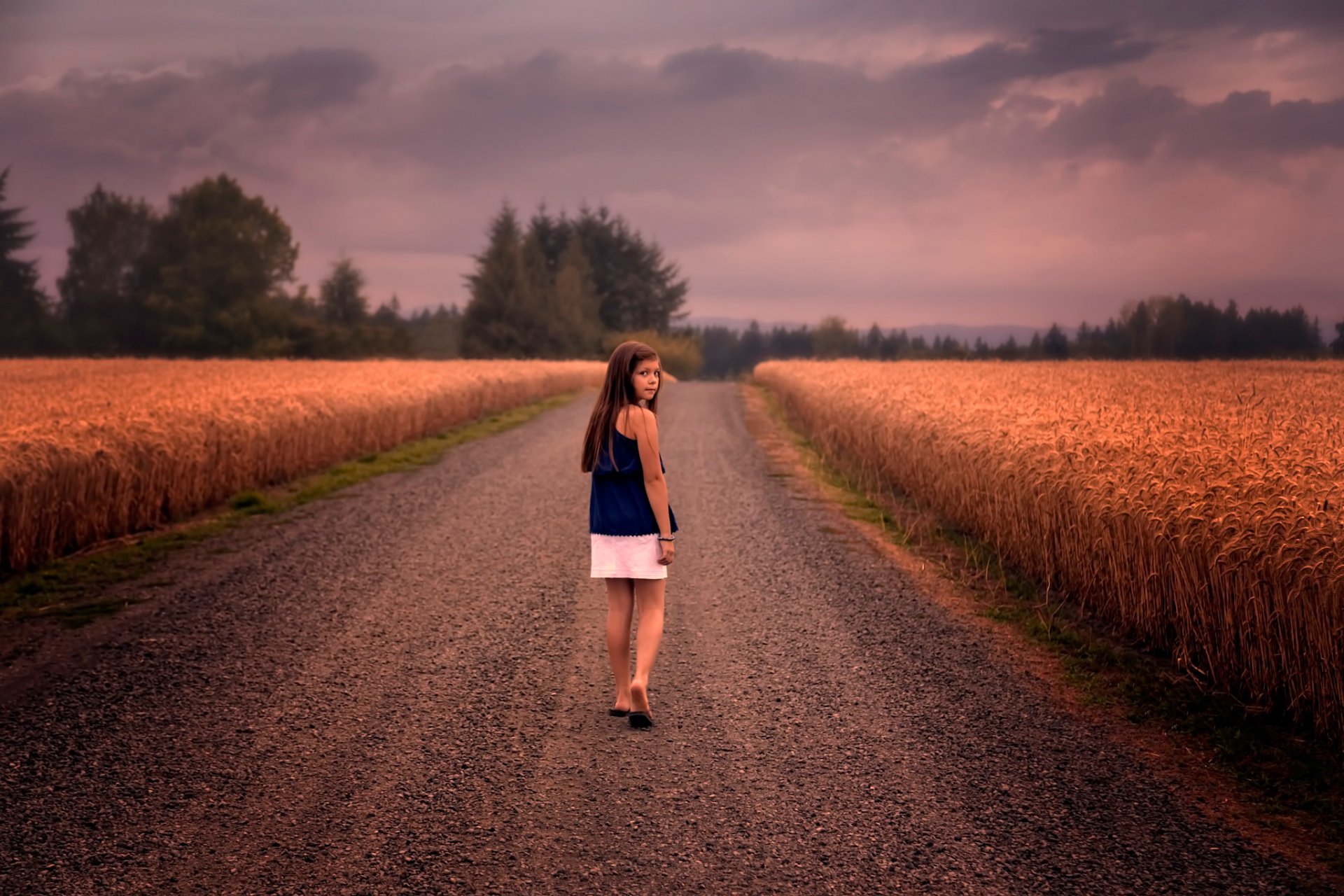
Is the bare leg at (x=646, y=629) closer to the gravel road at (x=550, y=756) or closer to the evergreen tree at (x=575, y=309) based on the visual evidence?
the gravel road at (x=550, y=756)

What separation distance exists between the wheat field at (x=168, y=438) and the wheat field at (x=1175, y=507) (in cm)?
917

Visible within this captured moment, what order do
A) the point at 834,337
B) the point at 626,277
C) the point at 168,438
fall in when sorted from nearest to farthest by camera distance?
1. the point at 168,438
2. the point at 626,277
3. the point at 834,337

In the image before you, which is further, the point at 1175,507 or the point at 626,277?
the point at 626,277

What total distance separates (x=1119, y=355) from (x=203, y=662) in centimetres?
4607

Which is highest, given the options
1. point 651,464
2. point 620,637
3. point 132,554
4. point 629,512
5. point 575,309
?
point 575,309

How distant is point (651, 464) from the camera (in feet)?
18.3

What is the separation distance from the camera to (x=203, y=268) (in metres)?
75.8

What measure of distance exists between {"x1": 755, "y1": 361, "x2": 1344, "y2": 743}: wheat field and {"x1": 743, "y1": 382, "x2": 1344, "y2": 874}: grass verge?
15cm

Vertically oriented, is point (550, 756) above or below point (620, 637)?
below

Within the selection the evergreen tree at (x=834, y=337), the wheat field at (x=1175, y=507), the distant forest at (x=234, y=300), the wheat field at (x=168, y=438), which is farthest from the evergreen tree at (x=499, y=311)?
the evergreen tree at (x=834, y=337)

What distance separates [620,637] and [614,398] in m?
1.36

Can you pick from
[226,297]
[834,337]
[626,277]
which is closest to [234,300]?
[226,297]

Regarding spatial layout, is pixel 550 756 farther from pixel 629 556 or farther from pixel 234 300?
pixel 234 300

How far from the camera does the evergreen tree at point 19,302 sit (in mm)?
69250
